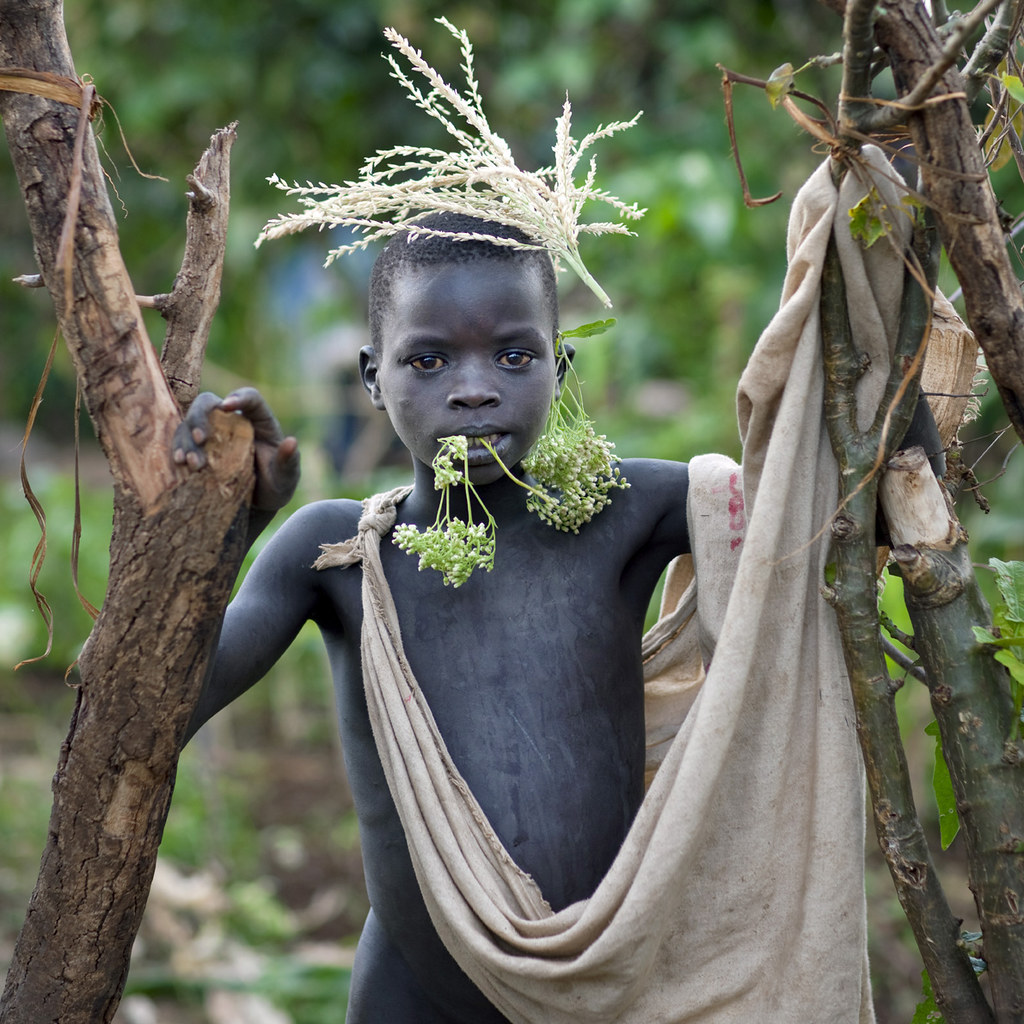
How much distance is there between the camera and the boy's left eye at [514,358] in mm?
1596

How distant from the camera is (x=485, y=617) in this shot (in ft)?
5.45

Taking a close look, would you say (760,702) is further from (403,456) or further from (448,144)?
(403,456)

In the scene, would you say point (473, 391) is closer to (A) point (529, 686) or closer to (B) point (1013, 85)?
(A) point (529, 686)

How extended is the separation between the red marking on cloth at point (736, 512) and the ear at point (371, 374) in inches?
20.7

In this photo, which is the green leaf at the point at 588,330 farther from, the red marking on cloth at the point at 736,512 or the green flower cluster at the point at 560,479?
the red marking on cloth at the point at 736,512

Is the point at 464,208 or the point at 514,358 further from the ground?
the point at 464,208

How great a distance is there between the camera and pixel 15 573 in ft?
17.7

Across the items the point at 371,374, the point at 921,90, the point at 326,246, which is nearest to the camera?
the point at 921,90

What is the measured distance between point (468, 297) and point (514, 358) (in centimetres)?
11

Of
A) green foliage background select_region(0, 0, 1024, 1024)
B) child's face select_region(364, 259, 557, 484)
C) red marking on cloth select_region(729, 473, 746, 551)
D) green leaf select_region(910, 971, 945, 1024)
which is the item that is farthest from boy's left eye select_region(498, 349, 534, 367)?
green foliage background select_region(0, 0, 1024, 1024)

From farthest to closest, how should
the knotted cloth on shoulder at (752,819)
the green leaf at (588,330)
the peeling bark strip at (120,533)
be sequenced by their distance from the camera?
the green leaf at (588,330) → the knotted cloth on shoulder at (752,819) → the peeling bark strip at (120,533)

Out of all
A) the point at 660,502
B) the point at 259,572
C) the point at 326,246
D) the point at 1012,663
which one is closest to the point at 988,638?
the point at 1012,663

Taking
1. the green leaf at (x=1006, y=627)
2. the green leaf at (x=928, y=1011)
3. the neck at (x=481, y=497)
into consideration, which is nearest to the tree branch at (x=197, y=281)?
the neck at (x=481, y=497)

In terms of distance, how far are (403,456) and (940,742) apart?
5.37 m
